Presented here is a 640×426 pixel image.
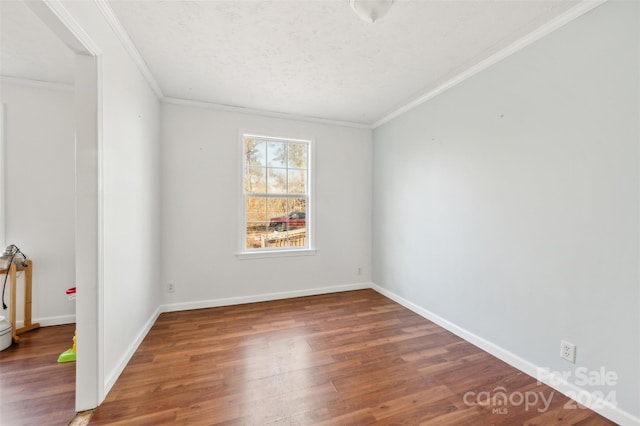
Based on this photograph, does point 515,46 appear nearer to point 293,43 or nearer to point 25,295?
point 293,43

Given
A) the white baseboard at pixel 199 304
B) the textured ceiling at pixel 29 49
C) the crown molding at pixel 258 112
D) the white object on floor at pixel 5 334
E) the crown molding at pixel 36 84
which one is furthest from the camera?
the crown molding at pixel 258 112

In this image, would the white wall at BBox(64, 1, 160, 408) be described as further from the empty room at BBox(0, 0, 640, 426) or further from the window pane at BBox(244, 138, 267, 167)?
the window pane at BBox(244, 138, 267, 167)

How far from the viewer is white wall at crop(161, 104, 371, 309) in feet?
10.4

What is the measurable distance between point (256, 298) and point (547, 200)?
329 cm

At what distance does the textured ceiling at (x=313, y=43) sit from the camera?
5.66ft

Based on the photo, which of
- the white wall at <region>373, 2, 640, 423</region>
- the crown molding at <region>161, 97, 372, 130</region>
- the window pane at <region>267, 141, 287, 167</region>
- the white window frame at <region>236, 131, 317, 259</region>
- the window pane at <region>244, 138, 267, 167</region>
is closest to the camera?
the white wall at <region>373, 2, 640, 423</region>

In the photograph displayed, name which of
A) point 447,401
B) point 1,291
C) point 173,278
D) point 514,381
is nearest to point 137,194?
point 173,278

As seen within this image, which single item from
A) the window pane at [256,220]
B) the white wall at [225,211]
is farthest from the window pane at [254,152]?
the window pane at [256,220]

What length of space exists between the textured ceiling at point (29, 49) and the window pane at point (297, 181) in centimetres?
252

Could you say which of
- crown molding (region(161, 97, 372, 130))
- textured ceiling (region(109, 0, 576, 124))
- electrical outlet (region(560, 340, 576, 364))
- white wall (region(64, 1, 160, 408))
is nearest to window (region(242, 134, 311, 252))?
crown molding (region(161, 97, 372, 130))

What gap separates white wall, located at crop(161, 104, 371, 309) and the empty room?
1.2 inches

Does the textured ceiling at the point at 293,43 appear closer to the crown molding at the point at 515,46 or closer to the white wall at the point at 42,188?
the crown molding at the point at 515,46

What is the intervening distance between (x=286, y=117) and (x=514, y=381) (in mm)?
3668

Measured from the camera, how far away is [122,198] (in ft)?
6.61
